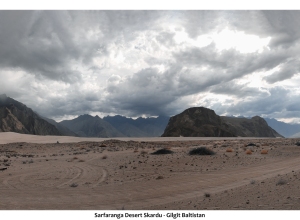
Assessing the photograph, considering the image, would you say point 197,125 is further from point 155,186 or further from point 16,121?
point 155,186

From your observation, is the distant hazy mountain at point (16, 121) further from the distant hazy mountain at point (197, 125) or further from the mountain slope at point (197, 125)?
the mountain slope at point (197, 125)

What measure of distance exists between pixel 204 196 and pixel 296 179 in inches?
167

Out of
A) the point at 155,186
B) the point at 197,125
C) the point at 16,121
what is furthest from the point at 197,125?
the point at 155,186

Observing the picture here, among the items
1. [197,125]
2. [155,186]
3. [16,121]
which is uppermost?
[16,121]

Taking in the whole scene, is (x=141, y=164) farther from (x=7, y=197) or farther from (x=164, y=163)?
(x=7, y=197)

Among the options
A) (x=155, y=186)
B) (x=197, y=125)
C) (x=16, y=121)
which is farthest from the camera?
(x=16, y=121)

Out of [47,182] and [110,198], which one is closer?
[110,198]

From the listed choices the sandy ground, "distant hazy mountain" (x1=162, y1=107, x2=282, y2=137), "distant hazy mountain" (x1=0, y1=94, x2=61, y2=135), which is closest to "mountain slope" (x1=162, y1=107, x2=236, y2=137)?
"distant hazy mountain" (x1=162, y1=107, x2=282, y2=137)

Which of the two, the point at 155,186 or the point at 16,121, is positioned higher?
the point at 16,121

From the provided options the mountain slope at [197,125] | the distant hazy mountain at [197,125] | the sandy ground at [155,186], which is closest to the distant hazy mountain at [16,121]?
the distant hazy mountain at [197,125]

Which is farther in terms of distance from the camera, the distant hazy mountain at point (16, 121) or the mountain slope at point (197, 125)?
the distant hazy mountain at point (16, 121)

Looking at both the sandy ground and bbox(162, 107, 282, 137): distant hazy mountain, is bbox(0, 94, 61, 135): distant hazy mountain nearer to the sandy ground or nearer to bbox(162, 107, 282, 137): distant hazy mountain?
bbox(162, 107, 282, 137): distant hazy mountain

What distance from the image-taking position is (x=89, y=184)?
44.3 ft
